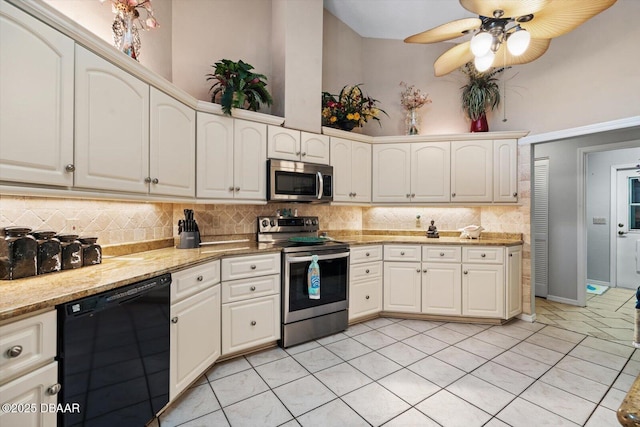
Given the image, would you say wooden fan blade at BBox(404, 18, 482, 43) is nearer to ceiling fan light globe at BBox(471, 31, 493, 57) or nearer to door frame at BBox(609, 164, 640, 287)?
ceiling fan light globe at BBox(471, 31, 493, 57)

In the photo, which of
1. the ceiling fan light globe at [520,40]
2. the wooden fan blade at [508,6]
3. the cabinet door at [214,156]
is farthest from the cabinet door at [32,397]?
the ceiling fan light globe at [520,40]

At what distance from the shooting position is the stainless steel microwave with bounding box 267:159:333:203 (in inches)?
114

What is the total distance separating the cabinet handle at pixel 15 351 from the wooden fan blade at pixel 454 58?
3.05 m

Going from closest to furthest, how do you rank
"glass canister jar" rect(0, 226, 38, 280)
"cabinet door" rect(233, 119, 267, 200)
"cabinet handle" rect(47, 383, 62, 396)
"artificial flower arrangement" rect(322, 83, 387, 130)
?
"cabinet handle" rect(47, 383, 62, 396)
"glass canister jar" rect(0, 226, 38, 280)
"cabinet door" rect(233, 119, 267, 200)
"artificial flower arrangement" rect(322, 83, 387, 130)

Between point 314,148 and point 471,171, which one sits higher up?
point 314,148

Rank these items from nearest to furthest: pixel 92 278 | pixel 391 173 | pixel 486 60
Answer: pixel 92 278 < pixel 486 60 < pixel 391 173

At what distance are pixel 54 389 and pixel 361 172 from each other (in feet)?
10.4

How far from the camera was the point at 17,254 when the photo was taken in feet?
4.52

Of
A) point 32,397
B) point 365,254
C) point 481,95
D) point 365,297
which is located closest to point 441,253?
point 365,254

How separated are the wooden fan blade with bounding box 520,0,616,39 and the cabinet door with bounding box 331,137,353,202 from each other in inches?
75.8

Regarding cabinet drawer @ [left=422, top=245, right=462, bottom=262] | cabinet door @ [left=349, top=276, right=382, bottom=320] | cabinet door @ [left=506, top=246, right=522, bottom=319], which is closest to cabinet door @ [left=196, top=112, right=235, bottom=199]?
cabinet door @ [left=349, top=276, right=382, bottom=320]

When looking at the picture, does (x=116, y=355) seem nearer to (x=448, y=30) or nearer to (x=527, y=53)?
(x=448, y=30)

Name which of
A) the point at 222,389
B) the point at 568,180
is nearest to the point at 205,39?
the point at 222,389

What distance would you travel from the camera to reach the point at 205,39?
2.97m
